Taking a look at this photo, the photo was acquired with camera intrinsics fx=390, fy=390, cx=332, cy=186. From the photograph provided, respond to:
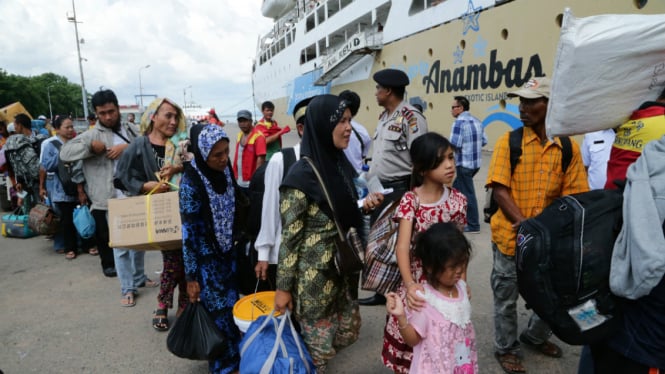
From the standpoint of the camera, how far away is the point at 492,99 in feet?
36.0

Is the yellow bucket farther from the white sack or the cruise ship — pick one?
the cruise ship

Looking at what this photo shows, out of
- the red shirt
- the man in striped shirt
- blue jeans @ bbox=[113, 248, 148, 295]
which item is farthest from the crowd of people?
the red shirt

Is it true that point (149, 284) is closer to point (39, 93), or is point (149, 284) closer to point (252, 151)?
point (252, 151)

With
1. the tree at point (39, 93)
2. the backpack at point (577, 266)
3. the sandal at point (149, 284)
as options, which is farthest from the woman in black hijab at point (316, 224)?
the tree at point (39, 93)

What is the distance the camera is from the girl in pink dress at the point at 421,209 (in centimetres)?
190

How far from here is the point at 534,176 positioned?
2.35 meters

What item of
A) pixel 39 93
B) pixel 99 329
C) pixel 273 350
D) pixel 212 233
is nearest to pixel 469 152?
pixel 212 233

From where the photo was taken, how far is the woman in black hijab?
193cm

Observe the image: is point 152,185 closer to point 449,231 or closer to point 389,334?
point 389,334

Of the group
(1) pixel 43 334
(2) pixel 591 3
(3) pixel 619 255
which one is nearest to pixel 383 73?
(3) pixel 619 255

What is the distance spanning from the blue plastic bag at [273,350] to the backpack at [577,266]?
1125mm

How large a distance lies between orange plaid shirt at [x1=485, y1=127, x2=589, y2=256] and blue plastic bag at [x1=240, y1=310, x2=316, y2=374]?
141 cm

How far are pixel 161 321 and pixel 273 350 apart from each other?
1834 mm

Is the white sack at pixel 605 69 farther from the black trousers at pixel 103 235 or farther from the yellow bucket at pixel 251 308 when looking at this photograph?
the black trousers at pixel 103 235
